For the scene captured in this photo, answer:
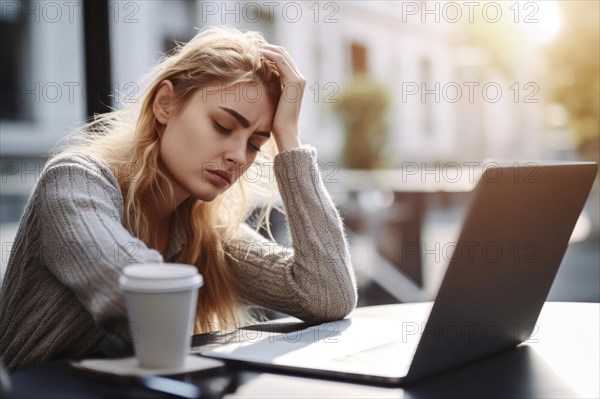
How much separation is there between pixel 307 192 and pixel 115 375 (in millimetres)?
692

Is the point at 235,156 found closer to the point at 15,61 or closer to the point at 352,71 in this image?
A: the point at 15,61

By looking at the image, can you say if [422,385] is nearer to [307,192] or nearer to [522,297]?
[522,297]

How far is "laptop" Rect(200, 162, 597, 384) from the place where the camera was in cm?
81

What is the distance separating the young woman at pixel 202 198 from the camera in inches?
44.7

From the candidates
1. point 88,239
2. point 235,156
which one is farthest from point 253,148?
point 88,239

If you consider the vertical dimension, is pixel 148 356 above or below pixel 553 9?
below

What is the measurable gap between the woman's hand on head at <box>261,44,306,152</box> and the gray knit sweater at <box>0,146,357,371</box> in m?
0.04

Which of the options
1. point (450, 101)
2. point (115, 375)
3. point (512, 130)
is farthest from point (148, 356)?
point (450, 101)

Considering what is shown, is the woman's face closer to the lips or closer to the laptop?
the lips

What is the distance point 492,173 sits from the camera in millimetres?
767

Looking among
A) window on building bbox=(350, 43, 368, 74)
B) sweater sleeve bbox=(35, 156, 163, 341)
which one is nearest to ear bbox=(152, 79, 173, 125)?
sweater sleeve bbox=(35, 156, 163, 341)

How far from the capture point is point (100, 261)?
2.90 feet

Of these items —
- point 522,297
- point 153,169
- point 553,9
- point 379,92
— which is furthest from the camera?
point 379,92

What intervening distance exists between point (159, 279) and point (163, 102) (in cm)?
78
